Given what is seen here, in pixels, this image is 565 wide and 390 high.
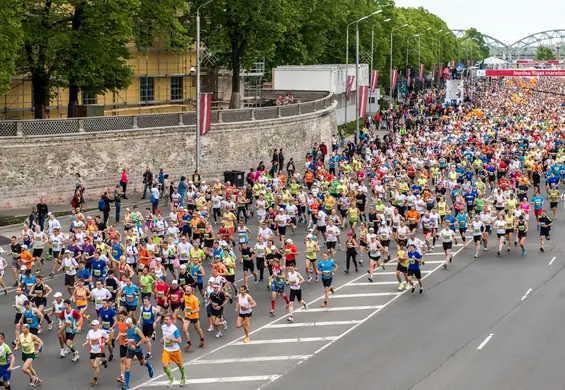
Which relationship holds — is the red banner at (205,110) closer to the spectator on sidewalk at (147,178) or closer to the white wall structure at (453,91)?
the spectator on sidewalk at (147,178)

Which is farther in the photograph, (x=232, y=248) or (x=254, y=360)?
(x=232, y=248)

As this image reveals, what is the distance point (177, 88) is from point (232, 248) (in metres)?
29.4

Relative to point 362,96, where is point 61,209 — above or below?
below

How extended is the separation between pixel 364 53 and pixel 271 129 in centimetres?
4541

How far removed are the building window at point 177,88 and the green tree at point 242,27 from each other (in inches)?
169

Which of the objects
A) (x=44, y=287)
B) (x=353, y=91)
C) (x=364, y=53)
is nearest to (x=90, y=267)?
(x=44, y=287)

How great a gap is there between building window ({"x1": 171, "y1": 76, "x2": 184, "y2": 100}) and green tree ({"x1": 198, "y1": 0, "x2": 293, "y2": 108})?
4299mm

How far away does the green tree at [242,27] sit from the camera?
52.1 m

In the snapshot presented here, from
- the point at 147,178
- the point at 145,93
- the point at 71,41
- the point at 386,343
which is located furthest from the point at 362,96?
the point at 386,343

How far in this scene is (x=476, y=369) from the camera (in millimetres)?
19172

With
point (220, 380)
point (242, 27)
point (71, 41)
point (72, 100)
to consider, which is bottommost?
point (220, 380)

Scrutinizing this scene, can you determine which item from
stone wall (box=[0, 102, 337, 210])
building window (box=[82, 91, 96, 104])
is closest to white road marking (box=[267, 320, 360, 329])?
stone wall (box=[0, 102, 337, 210])

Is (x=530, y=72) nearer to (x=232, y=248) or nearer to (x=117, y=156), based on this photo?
(x=117, y=156)

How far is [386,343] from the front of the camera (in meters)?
20.9
